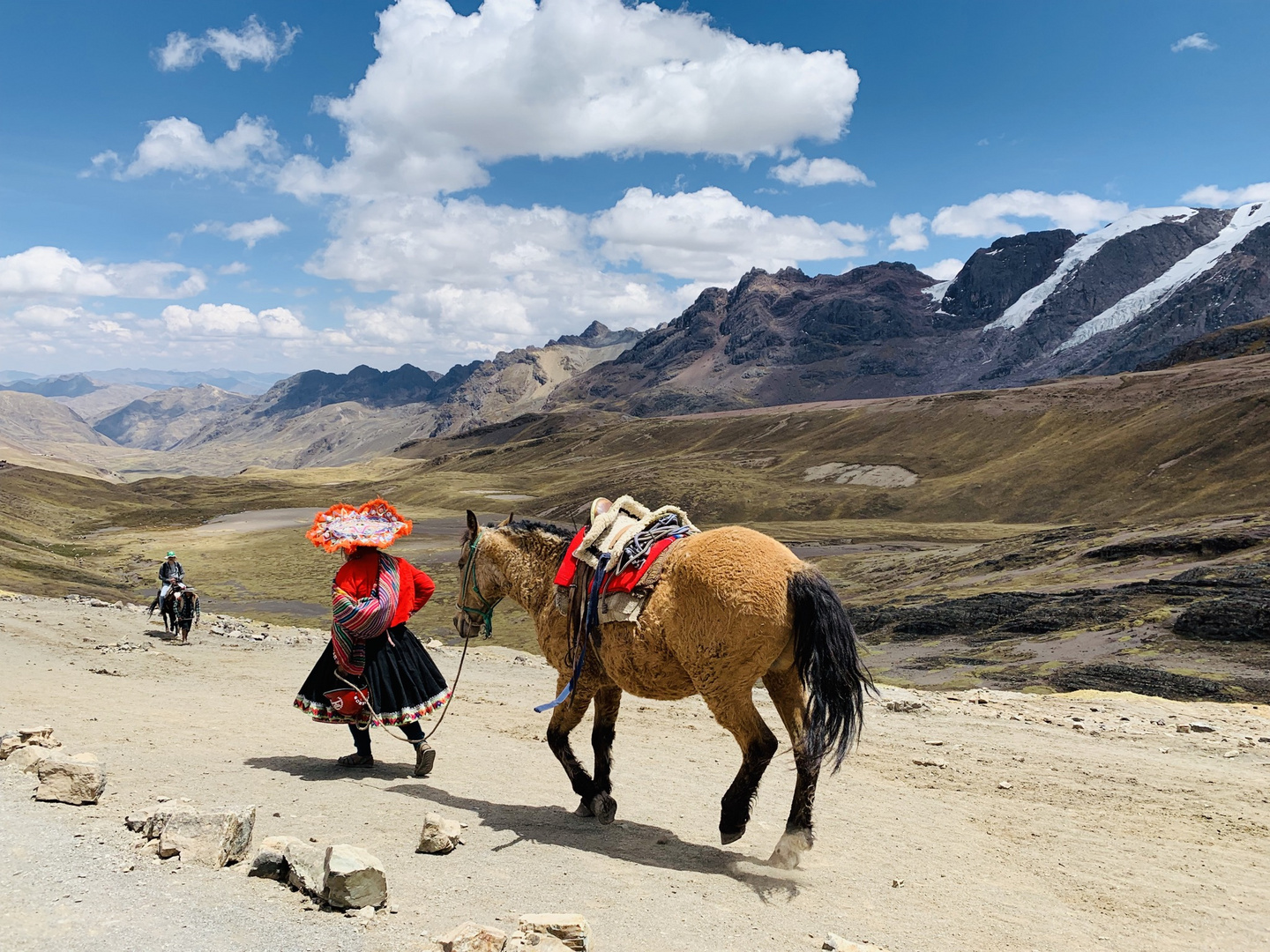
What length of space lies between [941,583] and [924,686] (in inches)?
891

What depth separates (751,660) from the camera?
719cm

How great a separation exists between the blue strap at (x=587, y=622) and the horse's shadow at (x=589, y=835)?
116 cm

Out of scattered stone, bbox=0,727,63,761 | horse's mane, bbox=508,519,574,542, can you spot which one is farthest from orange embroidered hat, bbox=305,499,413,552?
scattered stone, bbox=0,727,63,761

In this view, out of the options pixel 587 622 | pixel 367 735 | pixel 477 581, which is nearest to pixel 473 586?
pixel 477 581

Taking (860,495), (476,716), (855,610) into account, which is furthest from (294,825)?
(860,495)

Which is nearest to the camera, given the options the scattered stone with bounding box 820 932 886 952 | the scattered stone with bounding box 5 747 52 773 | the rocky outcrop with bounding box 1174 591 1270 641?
the scattered stone with bounding box 820 932 886 952

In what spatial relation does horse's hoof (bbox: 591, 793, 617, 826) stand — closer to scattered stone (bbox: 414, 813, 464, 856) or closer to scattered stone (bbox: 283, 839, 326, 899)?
scattered stone (bbox: 414, 813, 464, 856)

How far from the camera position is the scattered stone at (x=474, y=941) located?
15.0ft

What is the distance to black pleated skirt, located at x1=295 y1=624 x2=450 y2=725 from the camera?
8914 millimetres

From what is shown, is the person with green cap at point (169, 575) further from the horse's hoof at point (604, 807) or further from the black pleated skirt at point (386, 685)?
the horse's hoof at point (604, 807)

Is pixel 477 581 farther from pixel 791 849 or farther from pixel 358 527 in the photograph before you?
pixel 791 849

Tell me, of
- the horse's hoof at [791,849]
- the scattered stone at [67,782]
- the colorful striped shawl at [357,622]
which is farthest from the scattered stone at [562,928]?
the colorful striped shawl at [357,622]

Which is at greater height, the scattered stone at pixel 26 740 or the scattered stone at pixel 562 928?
the scattered stone at pixel 562 928

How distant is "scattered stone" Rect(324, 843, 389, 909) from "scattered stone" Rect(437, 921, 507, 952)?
852 millimetres
